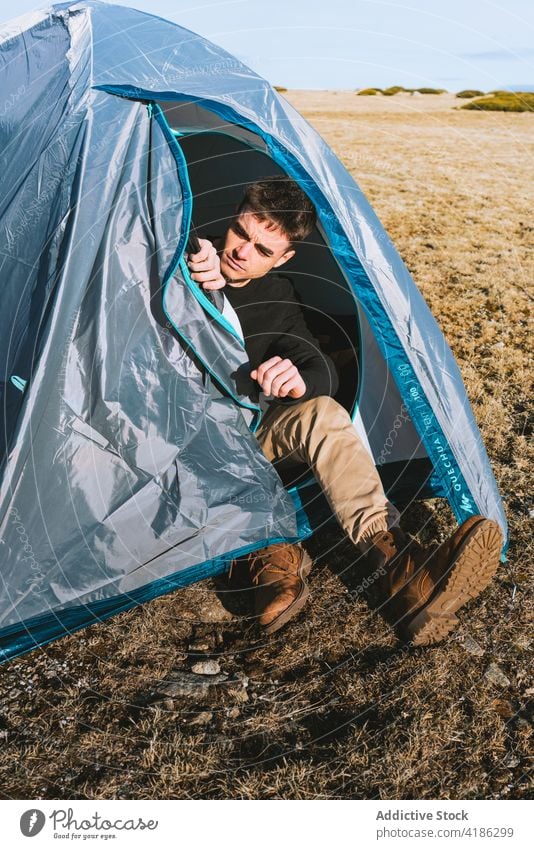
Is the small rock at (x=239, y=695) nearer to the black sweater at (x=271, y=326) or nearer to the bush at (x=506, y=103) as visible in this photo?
the black sweater at (x=271, y=326)

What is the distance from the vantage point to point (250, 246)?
9.27ft

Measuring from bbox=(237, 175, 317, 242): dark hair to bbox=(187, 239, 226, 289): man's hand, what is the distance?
0.30 meters

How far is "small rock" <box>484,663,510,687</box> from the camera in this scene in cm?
232

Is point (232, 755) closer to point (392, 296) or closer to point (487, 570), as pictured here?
point (487, 570)

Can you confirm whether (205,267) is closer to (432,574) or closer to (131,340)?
(131,340)

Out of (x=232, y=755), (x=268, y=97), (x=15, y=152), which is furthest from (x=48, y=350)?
(x=232, y=755)

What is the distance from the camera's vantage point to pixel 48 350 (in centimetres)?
222

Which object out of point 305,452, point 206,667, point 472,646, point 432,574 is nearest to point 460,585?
point 432,574

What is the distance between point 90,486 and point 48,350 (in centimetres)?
50

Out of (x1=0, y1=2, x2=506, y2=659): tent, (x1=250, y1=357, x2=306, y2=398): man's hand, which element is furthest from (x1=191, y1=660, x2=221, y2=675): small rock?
(x1=250, y1=357, x2=306, y2=398): man's hand

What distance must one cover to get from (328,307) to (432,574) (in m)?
1.87
